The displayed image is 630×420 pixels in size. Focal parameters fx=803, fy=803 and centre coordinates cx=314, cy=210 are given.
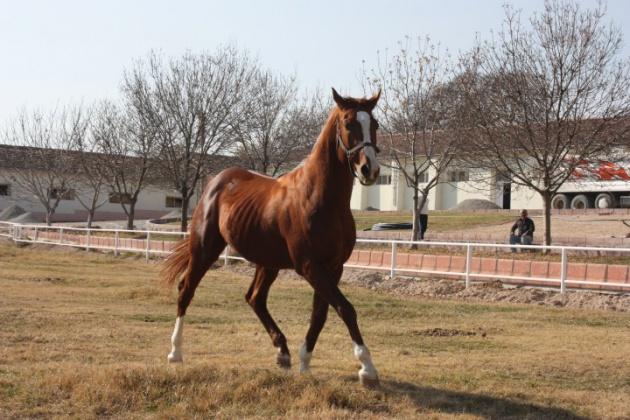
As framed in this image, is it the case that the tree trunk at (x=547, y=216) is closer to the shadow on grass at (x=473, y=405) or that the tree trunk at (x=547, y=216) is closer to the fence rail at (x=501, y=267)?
the fence rail at (x=501, y=267)

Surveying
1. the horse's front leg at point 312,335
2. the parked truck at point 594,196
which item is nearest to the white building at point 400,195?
the parked truck at point 594,196

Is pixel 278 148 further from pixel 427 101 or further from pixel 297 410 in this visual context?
pixel 297 410

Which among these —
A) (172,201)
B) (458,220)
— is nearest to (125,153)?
(458,220)

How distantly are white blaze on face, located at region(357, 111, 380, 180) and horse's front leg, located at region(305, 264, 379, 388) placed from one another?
3.05 feet

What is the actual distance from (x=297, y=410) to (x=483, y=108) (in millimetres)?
20283

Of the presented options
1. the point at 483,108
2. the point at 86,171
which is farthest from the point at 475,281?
the point at 86,171

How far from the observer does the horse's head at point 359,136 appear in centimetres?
629

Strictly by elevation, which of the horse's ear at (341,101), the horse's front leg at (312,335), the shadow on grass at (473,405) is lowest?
the shadow on grass at (473,405)

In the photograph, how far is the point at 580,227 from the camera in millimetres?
35875

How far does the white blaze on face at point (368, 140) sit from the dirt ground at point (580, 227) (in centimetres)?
2723

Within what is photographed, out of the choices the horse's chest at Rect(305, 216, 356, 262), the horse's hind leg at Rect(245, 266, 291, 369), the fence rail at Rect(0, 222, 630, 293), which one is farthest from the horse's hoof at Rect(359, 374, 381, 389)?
the fence rail at Rect(0, 222, 630, 293)

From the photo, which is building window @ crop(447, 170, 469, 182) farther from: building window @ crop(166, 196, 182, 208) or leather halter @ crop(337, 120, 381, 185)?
building window @ crop(166, 196, 182, 208)

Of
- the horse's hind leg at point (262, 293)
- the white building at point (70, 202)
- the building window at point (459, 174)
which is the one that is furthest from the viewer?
the white building at point (70, 202)

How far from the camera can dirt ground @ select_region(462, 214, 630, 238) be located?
109ft
